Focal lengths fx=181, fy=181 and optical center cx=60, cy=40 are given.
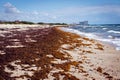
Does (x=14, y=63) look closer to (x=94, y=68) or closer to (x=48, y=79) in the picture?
(x=48, y=79)

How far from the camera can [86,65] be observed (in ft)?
40.4

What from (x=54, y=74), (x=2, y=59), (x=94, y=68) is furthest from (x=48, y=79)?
(x=2, y=59)

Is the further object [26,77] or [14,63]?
[14,63]

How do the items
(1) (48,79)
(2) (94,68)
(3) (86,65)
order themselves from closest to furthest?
1. (1) (48,79)
2. (2) (94,68)
3. (3) (86,65)

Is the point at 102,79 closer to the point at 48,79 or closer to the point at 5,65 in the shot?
the point at 48,79

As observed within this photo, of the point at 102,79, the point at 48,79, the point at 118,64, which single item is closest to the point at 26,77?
the point at 48,79

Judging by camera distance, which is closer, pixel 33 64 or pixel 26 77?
pixel 26 77

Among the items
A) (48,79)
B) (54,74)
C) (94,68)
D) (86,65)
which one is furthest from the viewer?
(86,65)

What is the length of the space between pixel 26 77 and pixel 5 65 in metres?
2.63

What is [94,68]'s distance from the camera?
453 inches

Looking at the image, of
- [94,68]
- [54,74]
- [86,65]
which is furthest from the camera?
[86,65]

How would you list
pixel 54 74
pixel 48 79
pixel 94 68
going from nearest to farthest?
1. pixel 48 79
2. pixel 54 74
3. pixel 94 68

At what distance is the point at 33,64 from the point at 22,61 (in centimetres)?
107

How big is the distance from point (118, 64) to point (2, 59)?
8202mm
